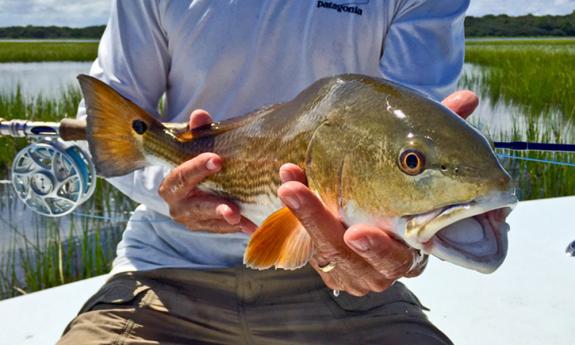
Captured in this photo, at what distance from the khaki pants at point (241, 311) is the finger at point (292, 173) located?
2.77ft

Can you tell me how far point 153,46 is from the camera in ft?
8.53

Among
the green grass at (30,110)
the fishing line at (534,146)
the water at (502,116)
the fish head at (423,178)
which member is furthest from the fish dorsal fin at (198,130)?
the water at (502,116)

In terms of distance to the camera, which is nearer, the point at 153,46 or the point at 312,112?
the point at 312,112

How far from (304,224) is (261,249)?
0.13m

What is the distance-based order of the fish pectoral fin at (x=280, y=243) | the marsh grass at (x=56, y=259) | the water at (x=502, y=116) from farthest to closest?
the water at (x=502, y=116) → the marsh grass at (x=56, y=259) → the fish pectoral fin at (x=280, y=243)

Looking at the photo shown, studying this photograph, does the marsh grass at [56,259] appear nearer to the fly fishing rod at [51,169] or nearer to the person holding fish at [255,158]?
the fly fishing rod at [51,169]

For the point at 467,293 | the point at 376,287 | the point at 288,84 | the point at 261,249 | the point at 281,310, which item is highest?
the point at 288,84

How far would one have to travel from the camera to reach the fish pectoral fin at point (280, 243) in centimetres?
169

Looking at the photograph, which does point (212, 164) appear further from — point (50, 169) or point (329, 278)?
point (50, 169)

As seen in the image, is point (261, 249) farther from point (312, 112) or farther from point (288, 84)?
point (288, 84)

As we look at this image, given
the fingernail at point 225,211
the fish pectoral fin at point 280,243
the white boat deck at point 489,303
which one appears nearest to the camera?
the fish pectoral fin at point 280,243

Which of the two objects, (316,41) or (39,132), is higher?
(316,41)

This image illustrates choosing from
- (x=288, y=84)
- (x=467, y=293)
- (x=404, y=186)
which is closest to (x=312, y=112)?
(x=404, y=186)

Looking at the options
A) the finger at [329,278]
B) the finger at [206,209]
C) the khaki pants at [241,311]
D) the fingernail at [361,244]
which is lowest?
the khaki pants at [241,311]
